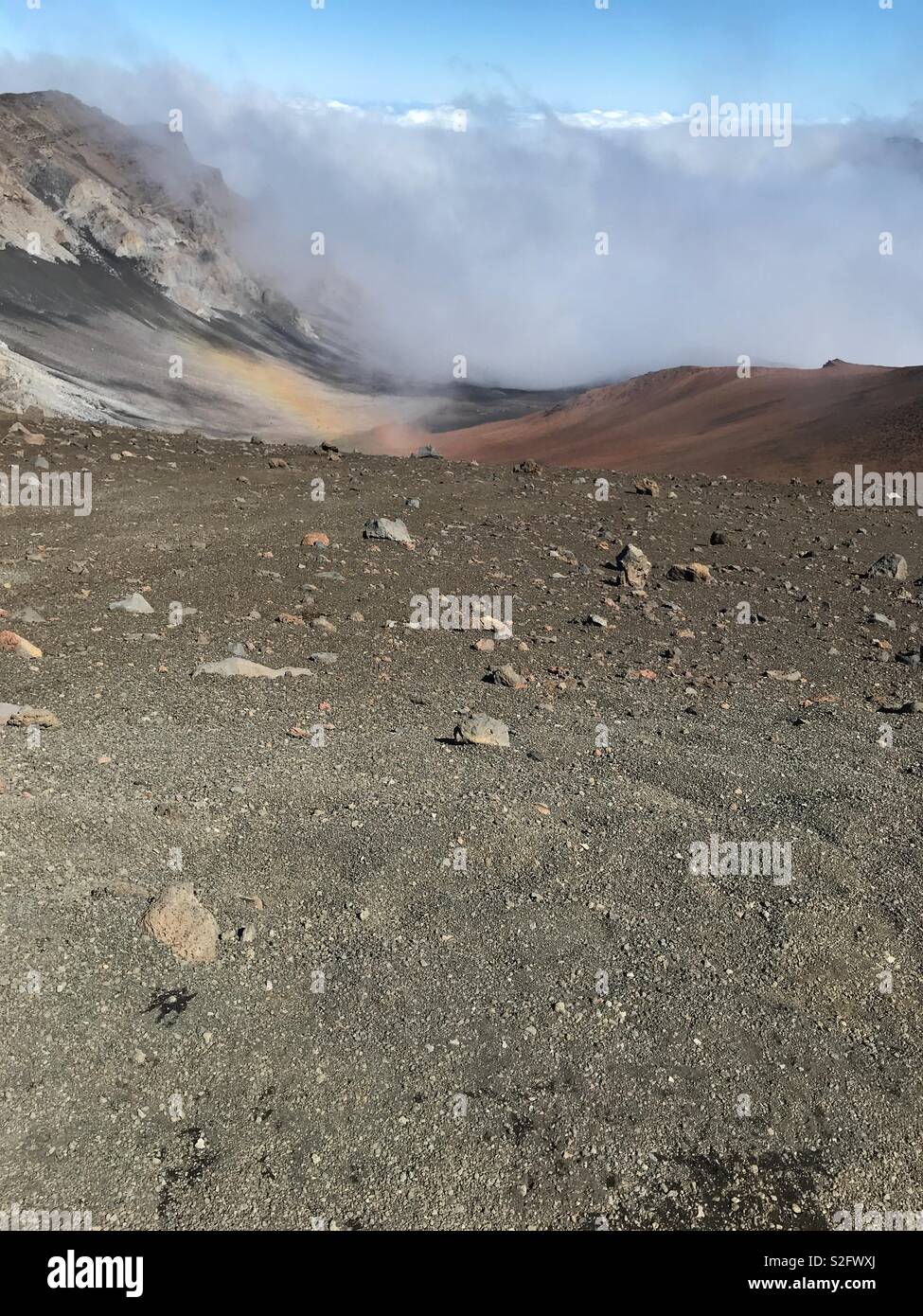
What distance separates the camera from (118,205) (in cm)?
5962

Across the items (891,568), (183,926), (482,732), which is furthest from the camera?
(891,568)

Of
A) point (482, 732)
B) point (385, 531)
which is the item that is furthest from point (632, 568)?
point (482, 732)

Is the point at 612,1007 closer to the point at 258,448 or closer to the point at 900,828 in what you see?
the point at 900,828

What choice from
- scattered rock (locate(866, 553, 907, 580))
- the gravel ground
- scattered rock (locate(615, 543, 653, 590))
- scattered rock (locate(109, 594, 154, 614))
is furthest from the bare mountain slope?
scattered rock (locate(866, 553, 907, 580))

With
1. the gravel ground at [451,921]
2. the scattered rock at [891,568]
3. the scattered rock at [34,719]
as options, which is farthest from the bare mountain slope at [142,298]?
the scattered rock at [891,568]

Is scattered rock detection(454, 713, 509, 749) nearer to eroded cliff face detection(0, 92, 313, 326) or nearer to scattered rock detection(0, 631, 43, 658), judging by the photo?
scattered rock detection(0, 631, 43, 658)

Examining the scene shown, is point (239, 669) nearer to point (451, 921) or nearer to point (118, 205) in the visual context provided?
point (451, 921)

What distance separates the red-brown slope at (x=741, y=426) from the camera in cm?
1822

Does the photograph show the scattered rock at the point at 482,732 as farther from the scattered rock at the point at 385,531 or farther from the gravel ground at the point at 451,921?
the scattered rock at the point at 385,531

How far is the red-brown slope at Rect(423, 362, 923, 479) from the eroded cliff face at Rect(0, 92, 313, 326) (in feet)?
112

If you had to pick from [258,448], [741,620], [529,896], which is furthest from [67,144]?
[529,896]

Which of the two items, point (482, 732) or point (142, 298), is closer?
point (482, 732)

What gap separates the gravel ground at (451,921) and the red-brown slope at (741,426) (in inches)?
373

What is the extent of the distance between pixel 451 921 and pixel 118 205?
66903 mm
